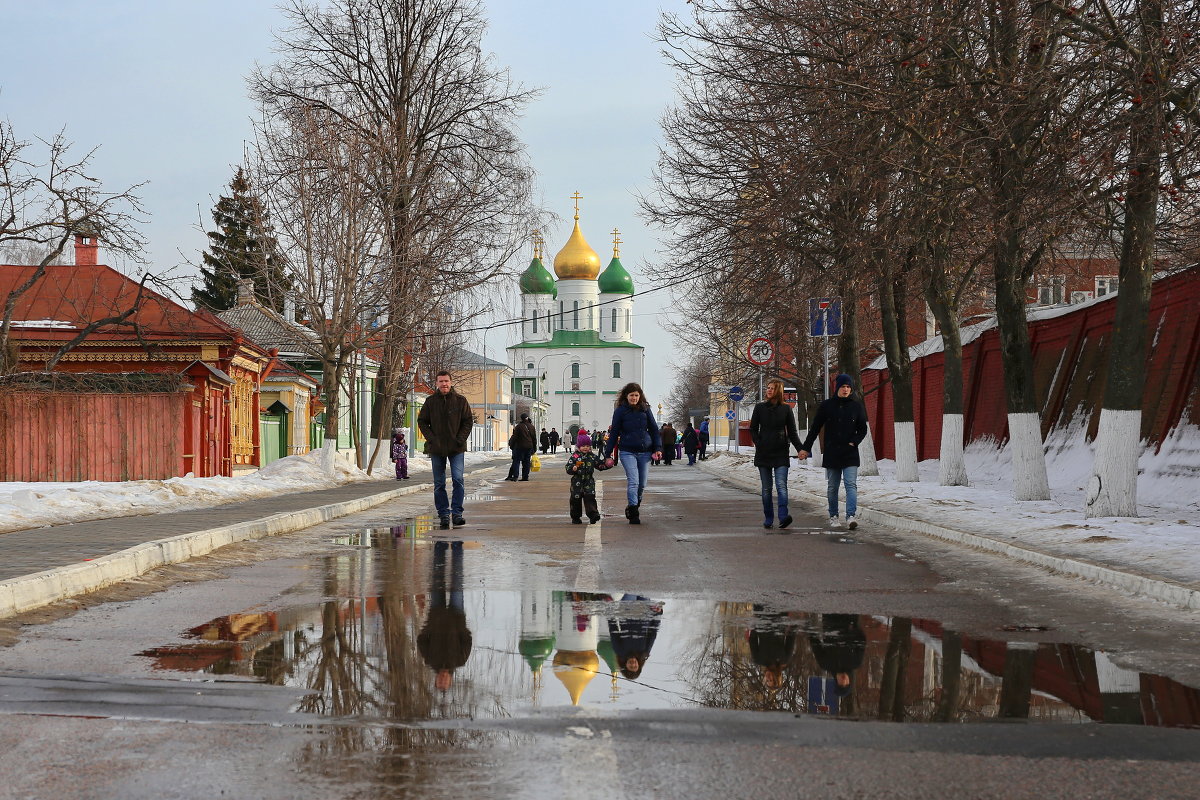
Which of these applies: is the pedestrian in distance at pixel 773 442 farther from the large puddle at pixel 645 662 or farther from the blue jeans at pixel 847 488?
the large puddle at pixel 645 662

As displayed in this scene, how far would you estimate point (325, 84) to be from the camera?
32.3 m

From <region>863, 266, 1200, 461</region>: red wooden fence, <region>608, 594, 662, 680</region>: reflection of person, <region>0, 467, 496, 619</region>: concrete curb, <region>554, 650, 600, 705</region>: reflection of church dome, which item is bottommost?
<region>608, 594, 662, 680</region>: reflection of person

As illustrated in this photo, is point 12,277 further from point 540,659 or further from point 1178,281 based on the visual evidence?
point 540,659

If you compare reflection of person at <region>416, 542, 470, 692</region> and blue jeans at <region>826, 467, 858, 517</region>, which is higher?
A: blue jeans at <region>826, 467, 858, 517</region>

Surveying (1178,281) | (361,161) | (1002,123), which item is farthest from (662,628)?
(361,161)

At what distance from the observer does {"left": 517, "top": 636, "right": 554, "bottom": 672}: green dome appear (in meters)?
6.38

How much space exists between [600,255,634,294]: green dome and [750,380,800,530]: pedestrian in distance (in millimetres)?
113422

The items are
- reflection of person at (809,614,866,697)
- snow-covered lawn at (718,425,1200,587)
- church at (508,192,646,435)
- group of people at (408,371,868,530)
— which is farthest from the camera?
Result: church at (508,192,646,435)

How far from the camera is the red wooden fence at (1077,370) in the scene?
62.7 feet

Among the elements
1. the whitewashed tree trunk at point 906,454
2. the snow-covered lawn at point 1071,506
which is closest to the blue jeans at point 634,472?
the snow-covered lawn at point 1071,506

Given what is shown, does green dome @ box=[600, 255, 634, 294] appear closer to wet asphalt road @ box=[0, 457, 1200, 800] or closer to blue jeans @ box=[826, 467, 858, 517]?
blue jeans @ box=[826, 467, 858, 517]

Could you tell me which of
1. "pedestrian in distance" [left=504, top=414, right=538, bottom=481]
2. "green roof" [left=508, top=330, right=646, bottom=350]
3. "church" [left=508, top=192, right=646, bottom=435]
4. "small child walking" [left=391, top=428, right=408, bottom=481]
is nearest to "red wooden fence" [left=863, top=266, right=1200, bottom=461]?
"pedestrian in distance" [left=504, top=414, right=538, bottom=481]

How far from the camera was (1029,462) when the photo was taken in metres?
18.2

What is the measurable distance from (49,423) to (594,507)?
14710 millimetres
